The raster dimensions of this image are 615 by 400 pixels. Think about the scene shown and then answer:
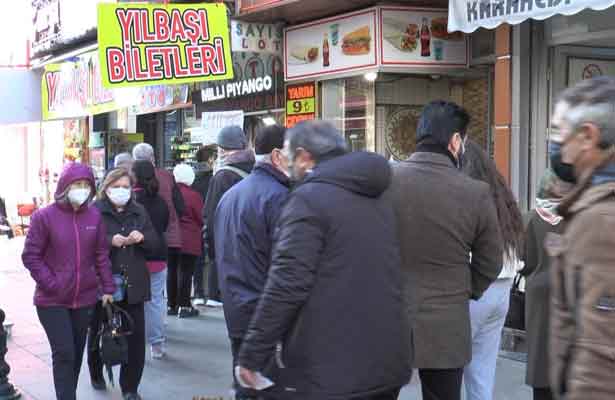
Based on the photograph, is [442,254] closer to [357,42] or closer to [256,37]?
[357,42]

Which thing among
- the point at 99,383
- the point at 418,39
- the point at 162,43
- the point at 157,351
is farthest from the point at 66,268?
the point at 418,39

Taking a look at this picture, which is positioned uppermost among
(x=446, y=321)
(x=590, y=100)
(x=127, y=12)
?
(x=127, y=12)

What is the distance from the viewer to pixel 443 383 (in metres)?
4.07

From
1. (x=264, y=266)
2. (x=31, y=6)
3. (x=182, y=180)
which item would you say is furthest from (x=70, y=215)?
(x=31, y=6)

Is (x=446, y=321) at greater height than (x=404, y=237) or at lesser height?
lesser

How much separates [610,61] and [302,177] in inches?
241

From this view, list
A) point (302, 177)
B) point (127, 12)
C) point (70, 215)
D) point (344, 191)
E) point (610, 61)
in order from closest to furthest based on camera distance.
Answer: point (344, 191) < point (302, 177) < point (70, 215) < point (610, 61) < point (127, 12)

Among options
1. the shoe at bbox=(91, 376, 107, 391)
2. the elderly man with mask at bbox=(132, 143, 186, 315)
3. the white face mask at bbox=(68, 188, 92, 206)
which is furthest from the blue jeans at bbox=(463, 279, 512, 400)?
the elderly man with mask at bbox=(132, 143, 186, 315)

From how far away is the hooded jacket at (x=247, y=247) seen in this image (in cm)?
421

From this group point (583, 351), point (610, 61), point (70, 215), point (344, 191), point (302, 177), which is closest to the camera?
point (583, 351)

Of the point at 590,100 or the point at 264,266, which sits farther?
the point at 264,266

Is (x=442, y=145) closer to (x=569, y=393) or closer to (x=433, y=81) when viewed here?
(x=569, y=393)

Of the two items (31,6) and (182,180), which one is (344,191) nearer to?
(182,180)

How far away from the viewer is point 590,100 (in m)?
2.37
